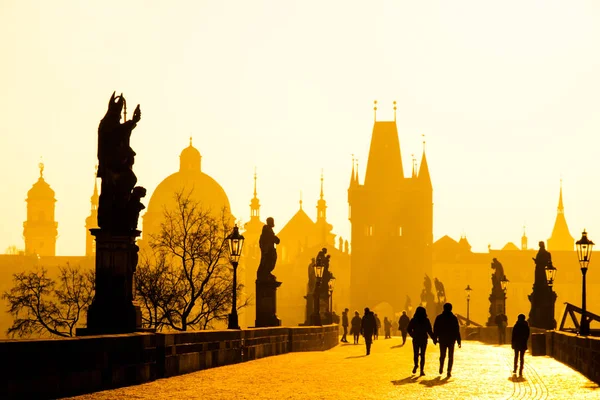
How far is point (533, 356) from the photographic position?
1340 inches

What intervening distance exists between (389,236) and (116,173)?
462 ft

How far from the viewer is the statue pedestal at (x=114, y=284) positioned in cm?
2298

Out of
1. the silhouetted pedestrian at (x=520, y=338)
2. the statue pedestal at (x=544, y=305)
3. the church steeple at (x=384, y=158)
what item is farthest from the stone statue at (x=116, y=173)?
the church steeple at (x=384, y=158)

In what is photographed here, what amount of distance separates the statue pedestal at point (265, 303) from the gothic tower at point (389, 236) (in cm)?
12308

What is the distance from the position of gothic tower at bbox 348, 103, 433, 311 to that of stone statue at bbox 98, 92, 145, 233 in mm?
137531

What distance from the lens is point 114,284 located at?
23297 mm

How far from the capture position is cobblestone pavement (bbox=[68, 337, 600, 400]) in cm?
1783

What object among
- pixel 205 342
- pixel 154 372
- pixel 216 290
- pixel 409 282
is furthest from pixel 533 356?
pixel 409 282

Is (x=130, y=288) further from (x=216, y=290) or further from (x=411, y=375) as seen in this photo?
(x=216, y=290)

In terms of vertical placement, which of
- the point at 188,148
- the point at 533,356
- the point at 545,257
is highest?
the point at 188,148

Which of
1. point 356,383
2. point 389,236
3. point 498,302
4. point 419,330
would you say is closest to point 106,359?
point 356,383

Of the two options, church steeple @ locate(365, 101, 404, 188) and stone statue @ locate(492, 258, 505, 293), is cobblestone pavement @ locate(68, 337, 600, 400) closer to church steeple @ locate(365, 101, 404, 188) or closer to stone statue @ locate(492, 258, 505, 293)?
stone statue @ locate(492, 258, 505, 293)

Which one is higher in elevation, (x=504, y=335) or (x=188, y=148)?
(x=188, y=148)

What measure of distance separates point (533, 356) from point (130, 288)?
14.3 metres
